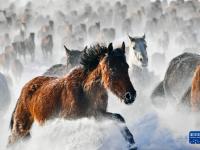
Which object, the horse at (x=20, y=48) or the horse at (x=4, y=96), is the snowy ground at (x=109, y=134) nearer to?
the horse at (x=4, y=96)

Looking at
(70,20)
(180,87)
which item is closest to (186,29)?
(70,20)

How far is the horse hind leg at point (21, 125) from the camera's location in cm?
1067

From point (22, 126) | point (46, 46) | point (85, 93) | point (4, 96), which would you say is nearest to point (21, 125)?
point (22, 126)

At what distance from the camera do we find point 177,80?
46.0 ft

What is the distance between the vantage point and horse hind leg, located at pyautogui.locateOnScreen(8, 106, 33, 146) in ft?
35.0

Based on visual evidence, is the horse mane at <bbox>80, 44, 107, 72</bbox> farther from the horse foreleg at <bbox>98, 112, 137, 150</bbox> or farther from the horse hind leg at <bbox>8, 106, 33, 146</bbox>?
the horse hind leg at <bbox>8, 106, 33, 146</bbox>

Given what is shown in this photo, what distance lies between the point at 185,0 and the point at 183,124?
4656 cm

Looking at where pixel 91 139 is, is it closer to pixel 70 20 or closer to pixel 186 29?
pixel 186 29

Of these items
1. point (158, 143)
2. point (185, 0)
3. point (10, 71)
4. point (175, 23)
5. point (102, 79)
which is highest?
point (185, 0)

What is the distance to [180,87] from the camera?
1388 centimetres

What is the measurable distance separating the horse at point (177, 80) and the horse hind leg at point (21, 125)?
3843mm

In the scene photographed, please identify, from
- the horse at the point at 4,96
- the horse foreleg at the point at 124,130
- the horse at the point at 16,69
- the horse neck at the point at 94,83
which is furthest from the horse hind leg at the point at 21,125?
the horse at the point at 16,69

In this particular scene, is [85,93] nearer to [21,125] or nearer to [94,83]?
[94,83]

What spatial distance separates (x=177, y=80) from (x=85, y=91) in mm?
4710
